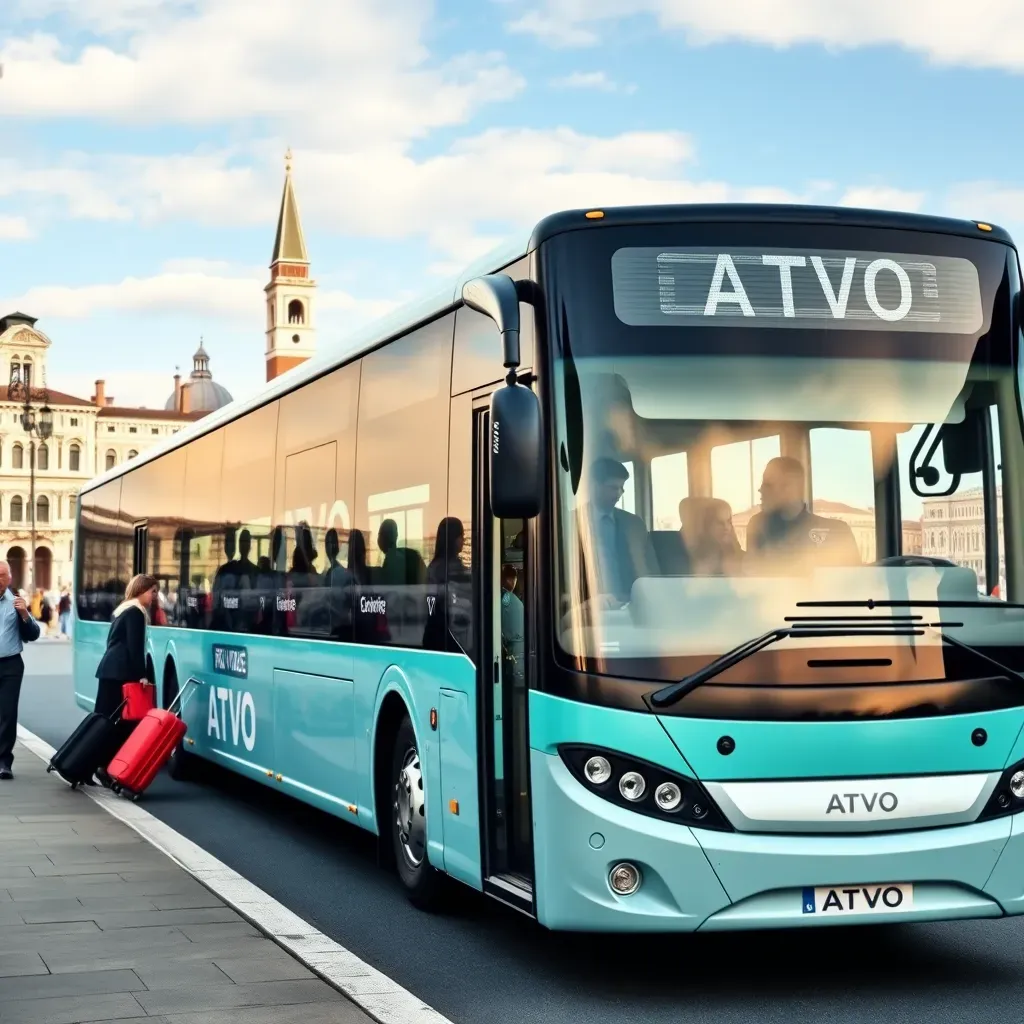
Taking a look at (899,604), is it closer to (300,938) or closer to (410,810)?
(300,938)

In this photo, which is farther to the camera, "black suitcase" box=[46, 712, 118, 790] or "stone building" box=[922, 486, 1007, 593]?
"black suitcase" box=[46, 712, 118, 790]

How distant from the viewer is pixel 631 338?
617cm

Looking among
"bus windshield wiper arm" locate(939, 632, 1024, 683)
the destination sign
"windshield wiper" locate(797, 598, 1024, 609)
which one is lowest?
"bus windshield wiper arm" locate(939, 632, 1024, 683)

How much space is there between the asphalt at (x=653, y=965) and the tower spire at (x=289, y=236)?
134 metres

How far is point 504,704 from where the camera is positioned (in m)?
6.71

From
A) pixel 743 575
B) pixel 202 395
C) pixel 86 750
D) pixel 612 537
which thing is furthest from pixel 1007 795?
pixel 202 395

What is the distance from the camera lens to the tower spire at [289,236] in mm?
140375

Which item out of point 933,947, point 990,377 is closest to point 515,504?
point 990,377

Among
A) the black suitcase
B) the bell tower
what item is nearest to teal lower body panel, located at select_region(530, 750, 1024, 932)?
the black suitcase

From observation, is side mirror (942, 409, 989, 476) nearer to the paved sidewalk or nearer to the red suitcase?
the paved sidewalk

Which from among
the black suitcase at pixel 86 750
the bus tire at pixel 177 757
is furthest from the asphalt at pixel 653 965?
the bus tire at pixel 177 757

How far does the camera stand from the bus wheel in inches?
303

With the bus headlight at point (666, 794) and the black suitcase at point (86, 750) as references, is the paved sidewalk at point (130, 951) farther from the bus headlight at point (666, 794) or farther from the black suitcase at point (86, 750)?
the black suitcase at point (86, 750)

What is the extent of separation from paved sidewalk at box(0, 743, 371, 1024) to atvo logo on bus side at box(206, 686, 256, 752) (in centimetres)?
149
